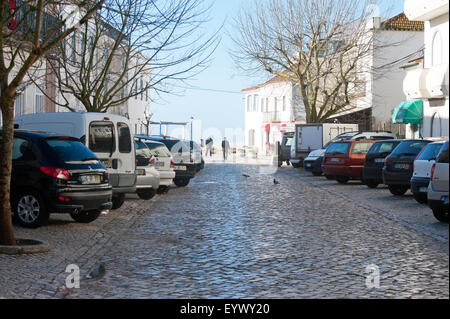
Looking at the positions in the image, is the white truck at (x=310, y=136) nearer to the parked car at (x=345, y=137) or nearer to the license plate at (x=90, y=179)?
the parked car at (x=345, y=137)

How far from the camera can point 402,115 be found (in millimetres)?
39344

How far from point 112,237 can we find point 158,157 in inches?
337

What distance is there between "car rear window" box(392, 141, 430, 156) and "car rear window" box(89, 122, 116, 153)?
7.84m

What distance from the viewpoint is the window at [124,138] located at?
15281 mm

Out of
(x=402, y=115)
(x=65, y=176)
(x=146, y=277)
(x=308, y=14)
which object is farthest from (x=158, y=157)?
(x=308, y=14)

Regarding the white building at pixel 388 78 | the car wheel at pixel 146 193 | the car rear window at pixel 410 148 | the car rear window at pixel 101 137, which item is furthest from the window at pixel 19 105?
the white building at pixel 388 78

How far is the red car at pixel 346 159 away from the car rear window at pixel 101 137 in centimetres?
1199

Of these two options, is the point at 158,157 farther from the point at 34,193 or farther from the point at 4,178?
the point at 4,178

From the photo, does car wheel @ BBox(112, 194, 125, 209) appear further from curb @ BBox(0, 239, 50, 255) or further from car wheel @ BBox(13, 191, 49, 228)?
curb @ BBox(0, 239, 50, 255)

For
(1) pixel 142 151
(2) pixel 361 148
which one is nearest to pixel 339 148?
(2) pixel 361 148

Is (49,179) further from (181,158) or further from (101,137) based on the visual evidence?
(181,158)

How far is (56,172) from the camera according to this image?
38.0ft

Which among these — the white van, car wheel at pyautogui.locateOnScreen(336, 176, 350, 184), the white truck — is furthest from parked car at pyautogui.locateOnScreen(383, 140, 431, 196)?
the white truck

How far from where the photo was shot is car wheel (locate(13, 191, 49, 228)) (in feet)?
38.0
